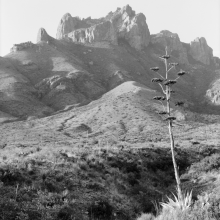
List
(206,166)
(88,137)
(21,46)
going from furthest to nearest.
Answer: (21,46)
(88,137)
(206,166)

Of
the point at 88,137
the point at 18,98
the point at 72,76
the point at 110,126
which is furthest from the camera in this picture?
the point at 72,76

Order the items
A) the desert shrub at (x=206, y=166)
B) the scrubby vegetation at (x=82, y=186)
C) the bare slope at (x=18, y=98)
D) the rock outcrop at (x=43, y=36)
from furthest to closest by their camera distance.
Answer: the rock outcrop at (x=43, y=36) → the bare slope at (x=18, y=98) → the desert shrub at (x=206, y=166) → the scrubby vegetation at (x=82, y=186)

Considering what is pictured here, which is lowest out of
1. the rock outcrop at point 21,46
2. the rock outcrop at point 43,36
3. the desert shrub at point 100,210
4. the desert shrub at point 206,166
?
the desert shrub at point 206,166

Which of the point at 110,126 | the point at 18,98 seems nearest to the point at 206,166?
the point at 110,126

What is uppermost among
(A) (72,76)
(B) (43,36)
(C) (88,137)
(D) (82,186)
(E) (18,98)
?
(B) (43,36)

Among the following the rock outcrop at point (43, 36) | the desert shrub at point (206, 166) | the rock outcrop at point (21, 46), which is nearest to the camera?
the desert shrub at point (206, 166)

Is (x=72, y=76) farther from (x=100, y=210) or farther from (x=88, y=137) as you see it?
(x=100, y=210)

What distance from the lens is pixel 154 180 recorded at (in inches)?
786

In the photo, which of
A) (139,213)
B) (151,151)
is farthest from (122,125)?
(139,213)

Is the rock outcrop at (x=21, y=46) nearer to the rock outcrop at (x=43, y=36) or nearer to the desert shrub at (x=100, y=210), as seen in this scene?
the rock outcrop at (x=43, y=36)

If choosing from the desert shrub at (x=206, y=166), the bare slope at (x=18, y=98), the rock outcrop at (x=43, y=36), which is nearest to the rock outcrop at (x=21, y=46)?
the rock outcrop at (x=43, y=36)

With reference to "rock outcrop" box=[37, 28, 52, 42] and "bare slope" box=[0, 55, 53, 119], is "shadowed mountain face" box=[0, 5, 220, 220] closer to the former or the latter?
"bare slope" box=[0, 55, 53, 119]

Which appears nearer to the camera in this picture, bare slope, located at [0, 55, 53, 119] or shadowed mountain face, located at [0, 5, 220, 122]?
bare slope, located at [0, 55, 53, 119]

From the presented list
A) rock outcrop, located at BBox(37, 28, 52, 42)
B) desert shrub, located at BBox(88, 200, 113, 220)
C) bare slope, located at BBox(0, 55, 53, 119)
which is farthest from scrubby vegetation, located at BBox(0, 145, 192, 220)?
rock outcrop, located at BBox(37, 28, 52, 42)
